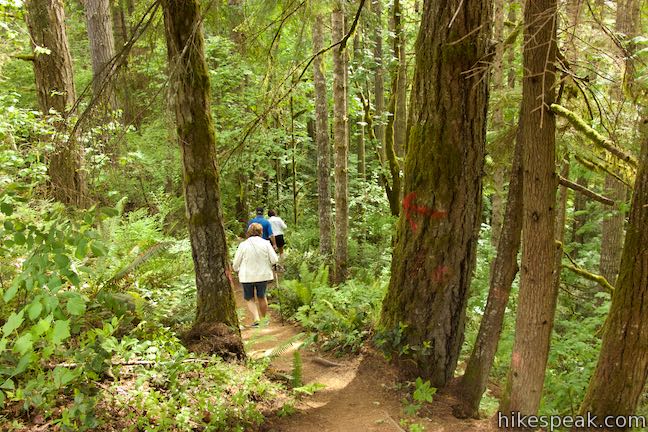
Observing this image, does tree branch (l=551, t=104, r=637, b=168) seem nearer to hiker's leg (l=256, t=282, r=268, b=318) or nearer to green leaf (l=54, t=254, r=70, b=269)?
green leaf (l=54, t=254, r=70, b=269)

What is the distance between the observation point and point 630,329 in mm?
4242

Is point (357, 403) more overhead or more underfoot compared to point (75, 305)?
more underfoot

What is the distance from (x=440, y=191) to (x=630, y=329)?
89.5 inches

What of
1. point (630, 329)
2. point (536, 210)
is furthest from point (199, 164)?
point (630, 329)

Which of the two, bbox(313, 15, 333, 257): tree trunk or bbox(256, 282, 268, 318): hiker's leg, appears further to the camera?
bbox(313, 15, 333, 257): tree trunk

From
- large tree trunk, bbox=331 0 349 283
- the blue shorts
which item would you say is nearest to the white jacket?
the blue shorts

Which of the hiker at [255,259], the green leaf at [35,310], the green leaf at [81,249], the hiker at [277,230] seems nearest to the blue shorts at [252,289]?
the hiker at [255,259]

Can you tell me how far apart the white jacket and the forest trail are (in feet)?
5.15

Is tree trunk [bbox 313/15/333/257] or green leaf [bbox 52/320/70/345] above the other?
tree trunk [bbox 313/15/333/257]

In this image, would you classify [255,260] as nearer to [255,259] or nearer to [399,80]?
[255,259]

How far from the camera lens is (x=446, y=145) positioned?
5.35 m

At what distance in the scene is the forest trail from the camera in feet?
16.5

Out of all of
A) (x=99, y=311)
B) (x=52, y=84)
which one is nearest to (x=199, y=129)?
(x=99, y=311)

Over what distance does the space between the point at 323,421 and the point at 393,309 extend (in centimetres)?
159
